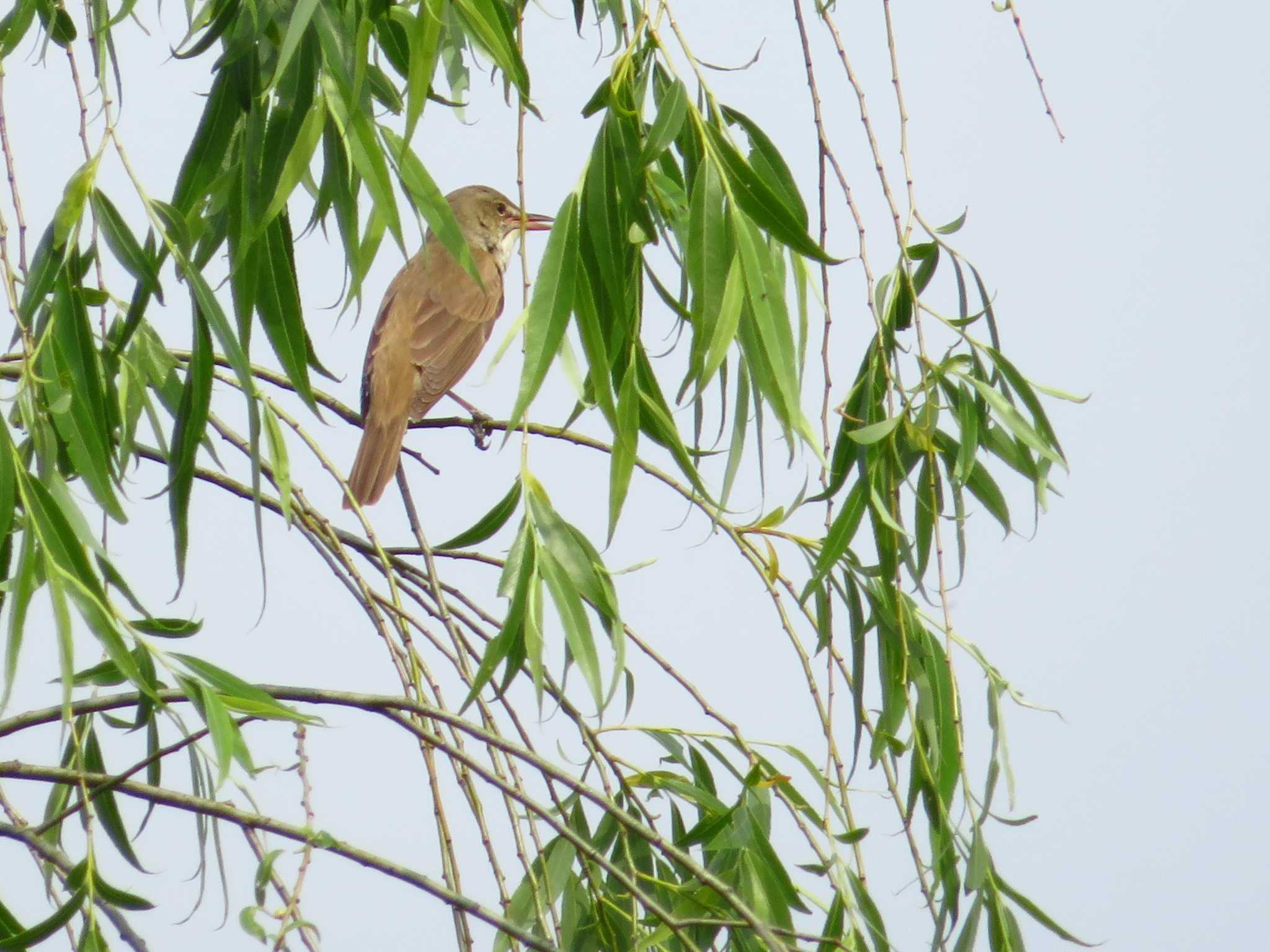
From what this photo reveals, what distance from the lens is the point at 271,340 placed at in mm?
1809

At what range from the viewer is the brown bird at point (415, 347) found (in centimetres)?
468

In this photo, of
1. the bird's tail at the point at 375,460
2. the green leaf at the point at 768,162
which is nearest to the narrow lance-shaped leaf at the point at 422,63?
the green leaf at the point at 768,162

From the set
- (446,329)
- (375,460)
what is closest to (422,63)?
(375,460)

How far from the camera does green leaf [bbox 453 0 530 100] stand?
1577mm

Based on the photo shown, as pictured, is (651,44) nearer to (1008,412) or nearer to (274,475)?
(1008,412)

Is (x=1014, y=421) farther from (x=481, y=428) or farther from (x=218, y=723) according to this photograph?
(x=481, y=428)

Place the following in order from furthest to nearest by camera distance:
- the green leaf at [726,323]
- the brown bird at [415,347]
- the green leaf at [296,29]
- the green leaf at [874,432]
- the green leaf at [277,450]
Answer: the brown bird at [415,347] → the green leaf at [277,450] → the green leaf at [874,432] → the green leaf at [726,323] → the green leaf at [296,29]

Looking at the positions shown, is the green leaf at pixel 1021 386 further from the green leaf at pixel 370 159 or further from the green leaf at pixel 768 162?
the green leaf at pixel 370 159

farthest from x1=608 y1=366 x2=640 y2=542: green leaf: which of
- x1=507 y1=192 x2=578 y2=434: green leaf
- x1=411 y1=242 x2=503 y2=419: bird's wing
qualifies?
x1=411 y1=242 x2=503 y2=419: bird's wing

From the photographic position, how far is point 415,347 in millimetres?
5473

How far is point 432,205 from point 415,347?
3882 millimetres

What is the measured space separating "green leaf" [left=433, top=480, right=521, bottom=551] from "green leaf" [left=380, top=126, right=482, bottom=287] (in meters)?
0.37

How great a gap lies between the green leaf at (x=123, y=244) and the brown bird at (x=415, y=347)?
2.75m

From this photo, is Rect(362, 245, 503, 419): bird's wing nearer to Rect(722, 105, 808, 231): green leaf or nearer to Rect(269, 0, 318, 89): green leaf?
Rect(722, 105, 808, 231): green leaf
